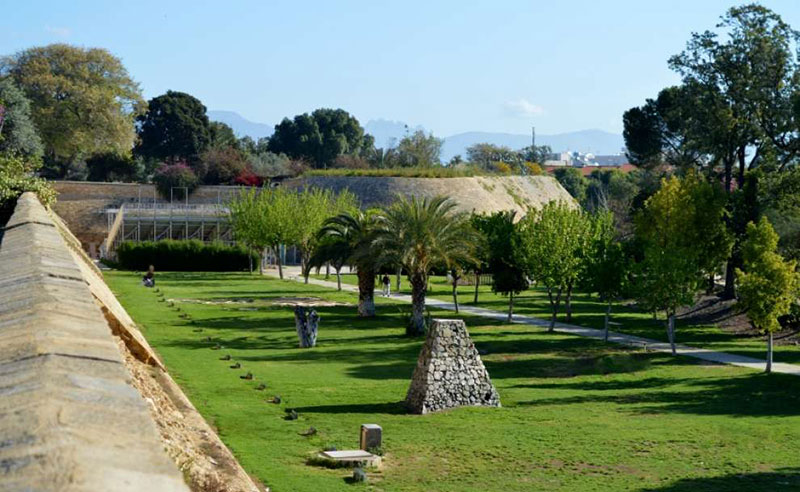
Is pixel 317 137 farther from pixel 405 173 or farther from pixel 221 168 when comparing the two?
pixel 405 173

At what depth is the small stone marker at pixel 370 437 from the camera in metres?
19.1

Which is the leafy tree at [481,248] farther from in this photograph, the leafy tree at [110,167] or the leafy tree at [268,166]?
the leafy tree at [110,167]

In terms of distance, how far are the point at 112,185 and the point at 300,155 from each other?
2049 inches

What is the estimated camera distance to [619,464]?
62.5ft

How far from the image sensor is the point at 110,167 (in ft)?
349

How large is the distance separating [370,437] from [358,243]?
24.0 metres

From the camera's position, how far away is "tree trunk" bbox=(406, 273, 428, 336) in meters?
39.5

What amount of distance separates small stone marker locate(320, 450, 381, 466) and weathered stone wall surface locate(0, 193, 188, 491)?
12.3m

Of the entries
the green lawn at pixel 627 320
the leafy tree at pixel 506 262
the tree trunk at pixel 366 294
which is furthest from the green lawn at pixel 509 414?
the leafy tree at pixel 506 262

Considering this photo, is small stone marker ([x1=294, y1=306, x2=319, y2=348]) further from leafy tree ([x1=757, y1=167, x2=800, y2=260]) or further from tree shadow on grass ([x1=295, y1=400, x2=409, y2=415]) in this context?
leafy tree ([x1=757, y1=167, x2=800, y2=260])

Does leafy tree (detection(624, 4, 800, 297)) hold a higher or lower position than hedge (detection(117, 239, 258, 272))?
higher

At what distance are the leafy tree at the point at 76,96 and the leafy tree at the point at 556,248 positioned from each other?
2469 inches

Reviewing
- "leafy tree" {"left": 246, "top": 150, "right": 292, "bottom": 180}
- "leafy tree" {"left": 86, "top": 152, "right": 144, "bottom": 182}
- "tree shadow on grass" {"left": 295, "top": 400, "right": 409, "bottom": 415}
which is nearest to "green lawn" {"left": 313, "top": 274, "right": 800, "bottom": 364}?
"tree shadow on grass" {"left": 295, "top": 400, "right": 409, "bottom": 415}

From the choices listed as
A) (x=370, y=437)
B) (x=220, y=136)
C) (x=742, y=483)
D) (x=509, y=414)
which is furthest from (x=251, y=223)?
(x=220, y=136)
